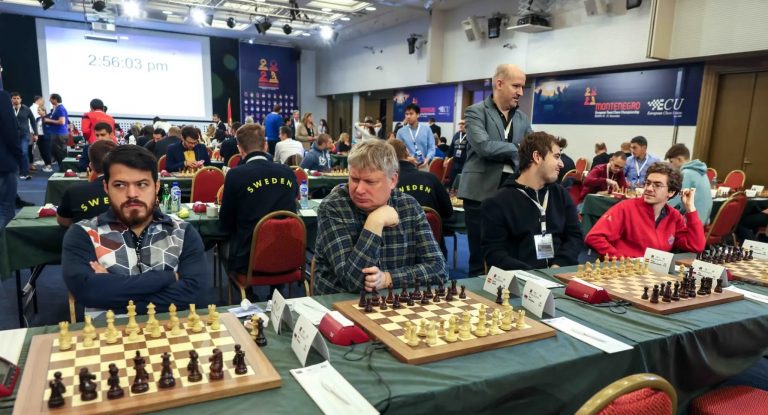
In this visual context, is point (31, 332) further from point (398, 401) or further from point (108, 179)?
point (398, 401)

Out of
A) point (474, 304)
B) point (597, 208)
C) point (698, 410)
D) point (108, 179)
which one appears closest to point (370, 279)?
point (474, 304)

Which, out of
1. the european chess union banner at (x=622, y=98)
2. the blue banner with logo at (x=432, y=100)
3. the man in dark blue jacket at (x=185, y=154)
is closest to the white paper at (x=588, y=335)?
the man in dark blue jacket at (x=185, y=154)

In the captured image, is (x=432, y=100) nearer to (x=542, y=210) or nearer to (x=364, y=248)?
(x=542, y=210)

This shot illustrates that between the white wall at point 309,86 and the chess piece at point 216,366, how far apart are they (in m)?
18.2

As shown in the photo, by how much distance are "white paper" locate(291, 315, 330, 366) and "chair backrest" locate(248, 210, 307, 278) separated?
1690 millimetres

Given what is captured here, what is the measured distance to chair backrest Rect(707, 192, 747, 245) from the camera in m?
4.57

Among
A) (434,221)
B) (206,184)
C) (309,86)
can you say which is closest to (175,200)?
(206,184)

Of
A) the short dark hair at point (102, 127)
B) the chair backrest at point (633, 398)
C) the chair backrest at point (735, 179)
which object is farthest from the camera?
the chair backrest at point (735, 179)

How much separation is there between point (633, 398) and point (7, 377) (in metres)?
1.36

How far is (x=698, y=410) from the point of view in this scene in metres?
1.72

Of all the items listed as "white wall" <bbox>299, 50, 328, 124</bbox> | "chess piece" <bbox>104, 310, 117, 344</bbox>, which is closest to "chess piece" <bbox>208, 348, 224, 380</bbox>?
"chess piece" <bbox>104, 310, 117, 344</bbox>

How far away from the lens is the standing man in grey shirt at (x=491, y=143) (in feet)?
10.3

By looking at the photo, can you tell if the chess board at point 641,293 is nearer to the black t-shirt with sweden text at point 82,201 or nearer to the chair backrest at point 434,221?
the chair backrest at point 434,221

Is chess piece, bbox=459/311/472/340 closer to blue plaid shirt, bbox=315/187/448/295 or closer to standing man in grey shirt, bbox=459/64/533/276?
blue plaid shirt, bbox=315/187/448/295
